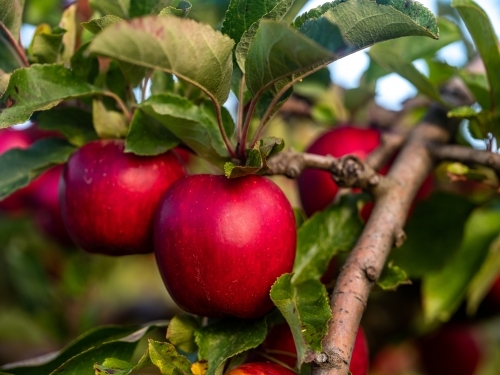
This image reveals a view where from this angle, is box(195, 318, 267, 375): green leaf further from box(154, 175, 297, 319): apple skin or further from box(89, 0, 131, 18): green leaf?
box(89, 0, 131, 18): green leaf

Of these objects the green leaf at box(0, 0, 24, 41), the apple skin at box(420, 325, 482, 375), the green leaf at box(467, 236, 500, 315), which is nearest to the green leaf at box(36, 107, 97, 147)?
the green leaf at box(0, 0, 24, 41)

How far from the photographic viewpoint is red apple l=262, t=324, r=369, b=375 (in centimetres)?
69

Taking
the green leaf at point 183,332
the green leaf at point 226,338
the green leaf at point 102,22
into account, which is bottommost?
the green leaf at point 183,332

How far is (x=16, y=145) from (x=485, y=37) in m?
0.93

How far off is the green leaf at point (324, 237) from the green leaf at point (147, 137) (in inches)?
8.3

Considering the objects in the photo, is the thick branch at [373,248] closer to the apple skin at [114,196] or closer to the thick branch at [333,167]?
the thick branch at [333,167]

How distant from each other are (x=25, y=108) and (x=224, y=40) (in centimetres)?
22

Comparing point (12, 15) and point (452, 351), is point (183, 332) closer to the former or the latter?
point (12, 15)

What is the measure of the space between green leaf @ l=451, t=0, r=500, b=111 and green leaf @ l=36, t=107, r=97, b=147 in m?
0.49

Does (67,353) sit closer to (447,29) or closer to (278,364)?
(278,364)

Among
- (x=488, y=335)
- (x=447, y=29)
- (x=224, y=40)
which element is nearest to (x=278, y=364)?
(x=224, y=40)

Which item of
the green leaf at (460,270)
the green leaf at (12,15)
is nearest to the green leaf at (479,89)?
the green leaf at (460,270)

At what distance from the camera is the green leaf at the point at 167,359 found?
1.84ft

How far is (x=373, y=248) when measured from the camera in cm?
69
